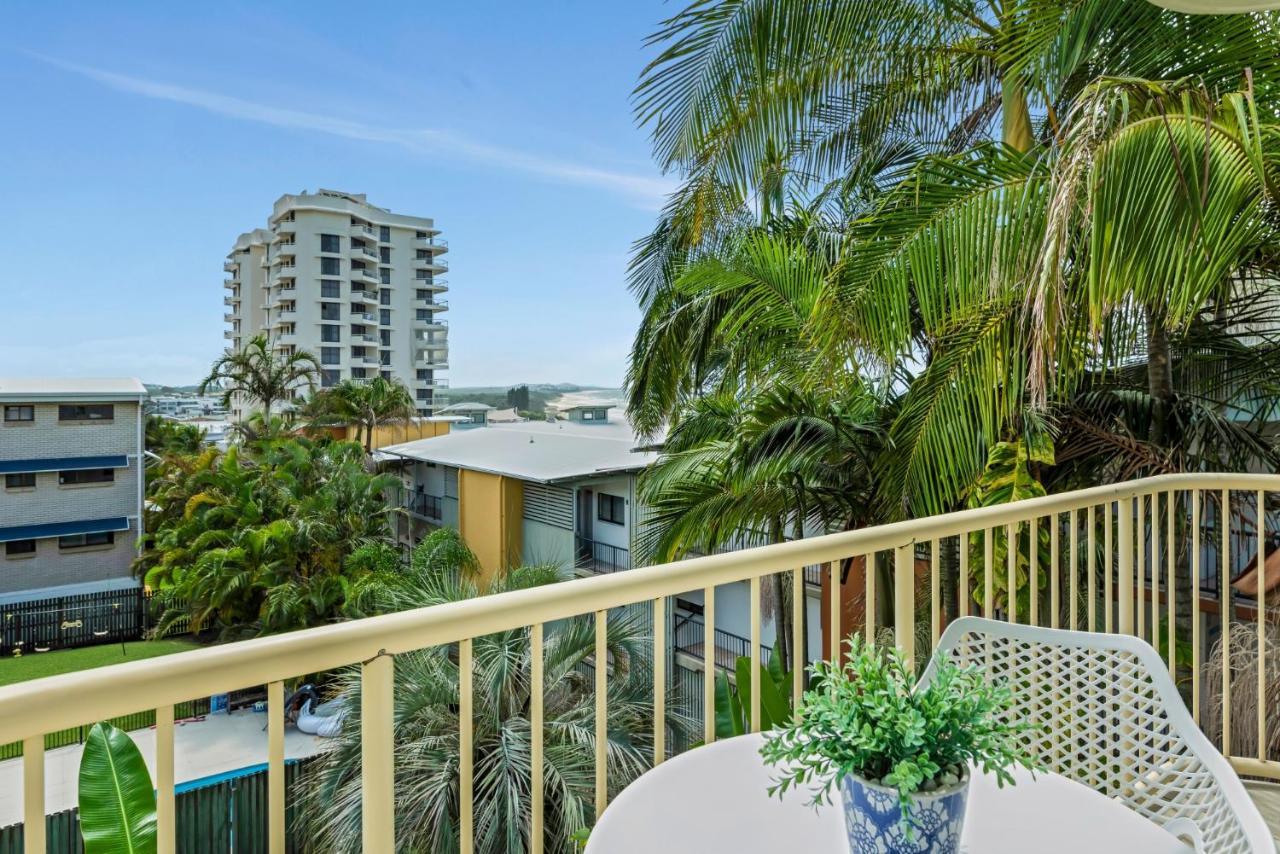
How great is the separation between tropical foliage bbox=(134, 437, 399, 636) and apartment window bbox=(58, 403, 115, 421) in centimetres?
287

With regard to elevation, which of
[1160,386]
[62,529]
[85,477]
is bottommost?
[62,529]

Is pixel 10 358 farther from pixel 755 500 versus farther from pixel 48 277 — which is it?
pixel 755 500

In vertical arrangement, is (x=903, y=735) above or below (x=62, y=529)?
above

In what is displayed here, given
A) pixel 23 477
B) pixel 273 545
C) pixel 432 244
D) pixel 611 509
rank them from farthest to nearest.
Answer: pixel 432 244, pixel 23 477, pixel 273 545, pixel 611 509

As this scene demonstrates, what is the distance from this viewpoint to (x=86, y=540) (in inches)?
720

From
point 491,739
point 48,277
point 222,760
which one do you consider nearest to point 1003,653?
point 491,739

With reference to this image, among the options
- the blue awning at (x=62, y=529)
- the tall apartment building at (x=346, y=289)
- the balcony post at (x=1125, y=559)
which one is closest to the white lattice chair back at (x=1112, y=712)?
the balcony post at (x=1125, y=559)

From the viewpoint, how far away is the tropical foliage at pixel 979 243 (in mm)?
2137

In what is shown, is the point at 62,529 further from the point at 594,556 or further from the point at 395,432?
the point at 594,556

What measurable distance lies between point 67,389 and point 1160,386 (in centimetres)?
2048

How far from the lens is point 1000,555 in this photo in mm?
3240

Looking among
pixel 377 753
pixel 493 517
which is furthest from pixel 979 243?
pixel 493 517

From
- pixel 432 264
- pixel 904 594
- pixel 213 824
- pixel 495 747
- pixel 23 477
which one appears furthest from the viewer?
pixel 432 264

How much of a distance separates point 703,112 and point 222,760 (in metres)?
9.58
